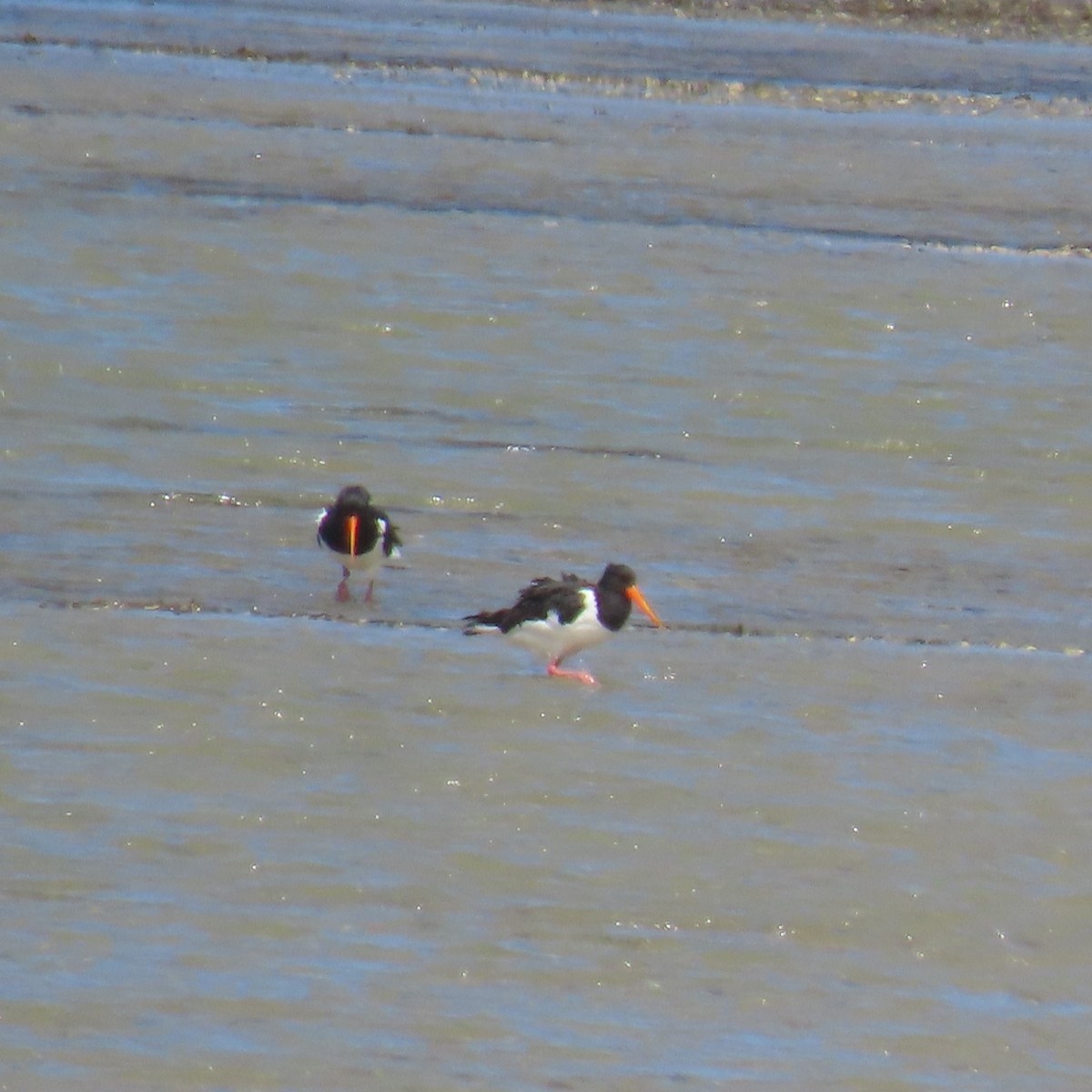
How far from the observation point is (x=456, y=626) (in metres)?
7.35

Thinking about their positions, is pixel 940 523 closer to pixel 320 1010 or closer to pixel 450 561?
pixel 450 561

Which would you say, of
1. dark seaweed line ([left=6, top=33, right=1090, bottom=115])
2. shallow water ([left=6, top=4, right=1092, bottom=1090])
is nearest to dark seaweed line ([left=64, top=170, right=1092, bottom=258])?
shallow water ([left=6, top=4, right=1092, bottom=1090])

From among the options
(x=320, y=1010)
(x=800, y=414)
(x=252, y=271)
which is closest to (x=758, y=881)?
(x=320, y=1010)

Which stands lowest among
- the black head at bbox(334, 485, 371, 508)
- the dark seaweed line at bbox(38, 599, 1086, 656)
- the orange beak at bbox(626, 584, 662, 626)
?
the dark seaweed line at bbox(38, 599, 1086, 656)

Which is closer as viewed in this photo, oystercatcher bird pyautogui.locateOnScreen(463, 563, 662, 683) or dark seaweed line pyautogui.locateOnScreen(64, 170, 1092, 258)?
oystercatcher bird pyautogui.locateOnScreen(463, 563, 662, 683)

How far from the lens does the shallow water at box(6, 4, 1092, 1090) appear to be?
474cm

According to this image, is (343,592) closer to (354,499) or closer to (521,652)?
(354,499)

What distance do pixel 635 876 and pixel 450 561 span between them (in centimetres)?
286

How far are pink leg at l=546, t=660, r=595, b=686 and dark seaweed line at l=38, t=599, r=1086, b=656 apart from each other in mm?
426

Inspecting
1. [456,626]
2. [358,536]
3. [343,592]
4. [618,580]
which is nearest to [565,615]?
[618,580]

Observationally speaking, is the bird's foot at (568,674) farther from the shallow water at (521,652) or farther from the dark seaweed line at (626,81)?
the dark seaweed line at (626,81)

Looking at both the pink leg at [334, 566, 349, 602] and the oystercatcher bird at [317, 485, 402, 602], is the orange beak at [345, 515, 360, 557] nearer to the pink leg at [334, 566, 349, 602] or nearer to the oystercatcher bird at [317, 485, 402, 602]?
the oystercatcher bird at [317, 485, 402, 602]

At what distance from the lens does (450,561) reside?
8133 millimetres

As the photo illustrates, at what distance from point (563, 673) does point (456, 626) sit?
0.57 m
